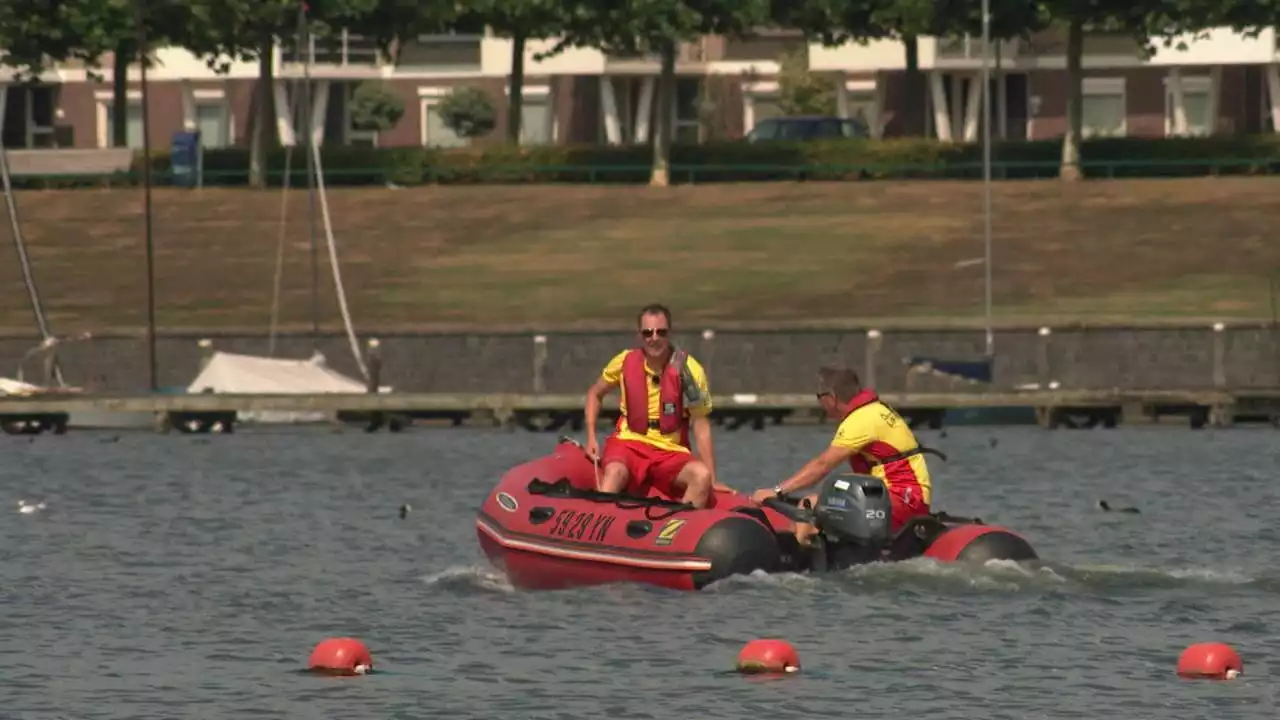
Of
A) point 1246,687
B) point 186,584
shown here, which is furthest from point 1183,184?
point 1246,687

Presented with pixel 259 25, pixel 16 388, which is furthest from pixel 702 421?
pixel 259 25

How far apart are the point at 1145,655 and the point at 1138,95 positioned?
71.6 metres

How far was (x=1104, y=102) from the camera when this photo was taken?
93.0 m

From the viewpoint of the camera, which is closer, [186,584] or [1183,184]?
[186,584]

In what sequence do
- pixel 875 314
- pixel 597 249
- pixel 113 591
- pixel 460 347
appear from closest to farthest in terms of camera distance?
pixel 113 591
pixel 460 347
pixel 875 314
pixel 597 249

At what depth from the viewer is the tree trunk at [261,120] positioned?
7219 centimetres

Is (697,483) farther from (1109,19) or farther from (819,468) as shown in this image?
(1109,19)

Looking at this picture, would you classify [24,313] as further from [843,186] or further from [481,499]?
[481,499]

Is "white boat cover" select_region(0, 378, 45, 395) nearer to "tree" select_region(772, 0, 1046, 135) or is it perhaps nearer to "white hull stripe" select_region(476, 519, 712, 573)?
"tree" select_region(772, 0, 1046, 135)

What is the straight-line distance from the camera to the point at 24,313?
61750mm

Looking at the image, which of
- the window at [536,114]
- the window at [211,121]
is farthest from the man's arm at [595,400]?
the window at [211,121]

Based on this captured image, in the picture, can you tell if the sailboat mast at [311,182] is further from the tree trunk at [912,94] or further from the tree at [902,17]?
the tree trunk at [912,94]

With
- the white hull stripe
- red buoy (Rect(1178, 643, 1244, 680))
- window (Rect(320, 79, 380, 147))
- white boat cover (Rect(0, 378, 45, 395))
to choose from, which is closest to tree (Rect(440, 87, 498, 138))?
window (Rect(320, 79, 380, 147))

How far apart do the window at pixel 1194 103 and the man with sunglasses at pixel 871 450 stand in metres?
67.2
